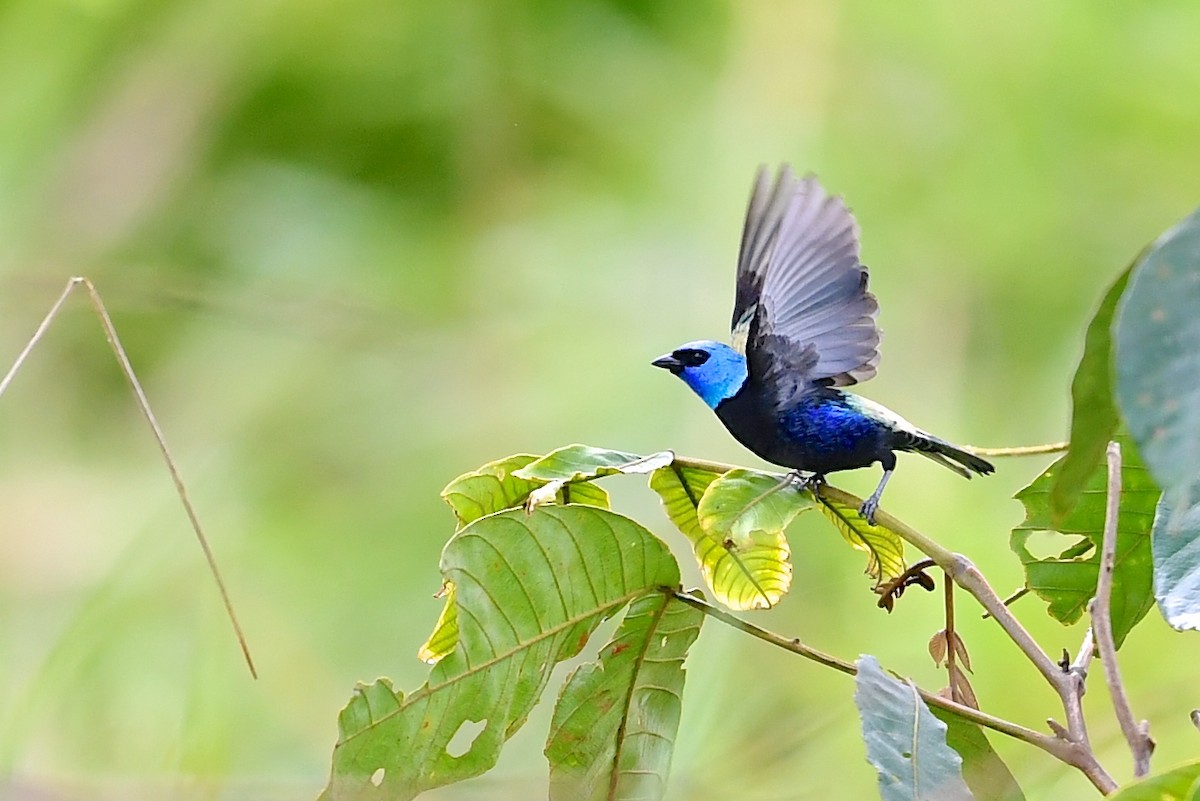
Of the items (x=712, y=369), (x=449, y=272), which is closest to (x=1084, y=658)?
(x=712, y=369)

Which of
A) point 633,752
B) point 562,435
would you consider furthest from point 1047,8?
point 633,752

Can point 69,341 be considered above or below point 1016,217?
above

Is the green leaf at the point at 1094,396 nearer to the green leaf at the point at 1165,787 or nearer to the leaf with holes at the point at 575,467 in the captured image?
the green leaf at the point at 1165,787

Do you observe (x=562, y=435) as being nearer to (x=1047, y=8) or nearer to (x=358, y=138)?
(x=358, y=138)

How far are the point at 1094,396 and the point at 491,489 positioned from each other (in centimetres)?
37

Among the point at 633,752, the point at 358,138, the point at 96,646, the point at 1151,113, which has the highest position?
the point at 358,138

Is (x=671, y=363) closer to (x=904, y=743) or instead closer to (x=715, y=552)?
(x=715, y=552)

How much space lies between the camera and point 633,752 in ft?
2.40

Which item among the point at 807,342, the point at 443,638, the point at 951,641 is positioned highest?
the point at 807,342

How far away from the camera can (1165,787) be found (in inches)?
20.4

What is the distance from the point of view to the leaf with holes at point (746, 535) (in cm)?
70

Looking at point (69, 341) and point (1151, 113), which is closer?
point (1151, 113)

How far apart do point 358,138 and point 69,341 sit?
2.55 feet

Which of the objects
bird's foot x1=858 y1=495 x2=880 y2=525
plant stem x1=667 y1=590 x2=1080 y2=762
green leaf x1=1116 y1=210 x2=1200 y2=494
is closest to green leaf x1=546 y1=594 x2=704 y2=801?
plant stem x1=667 y1=590 x2=1080 y2=762
